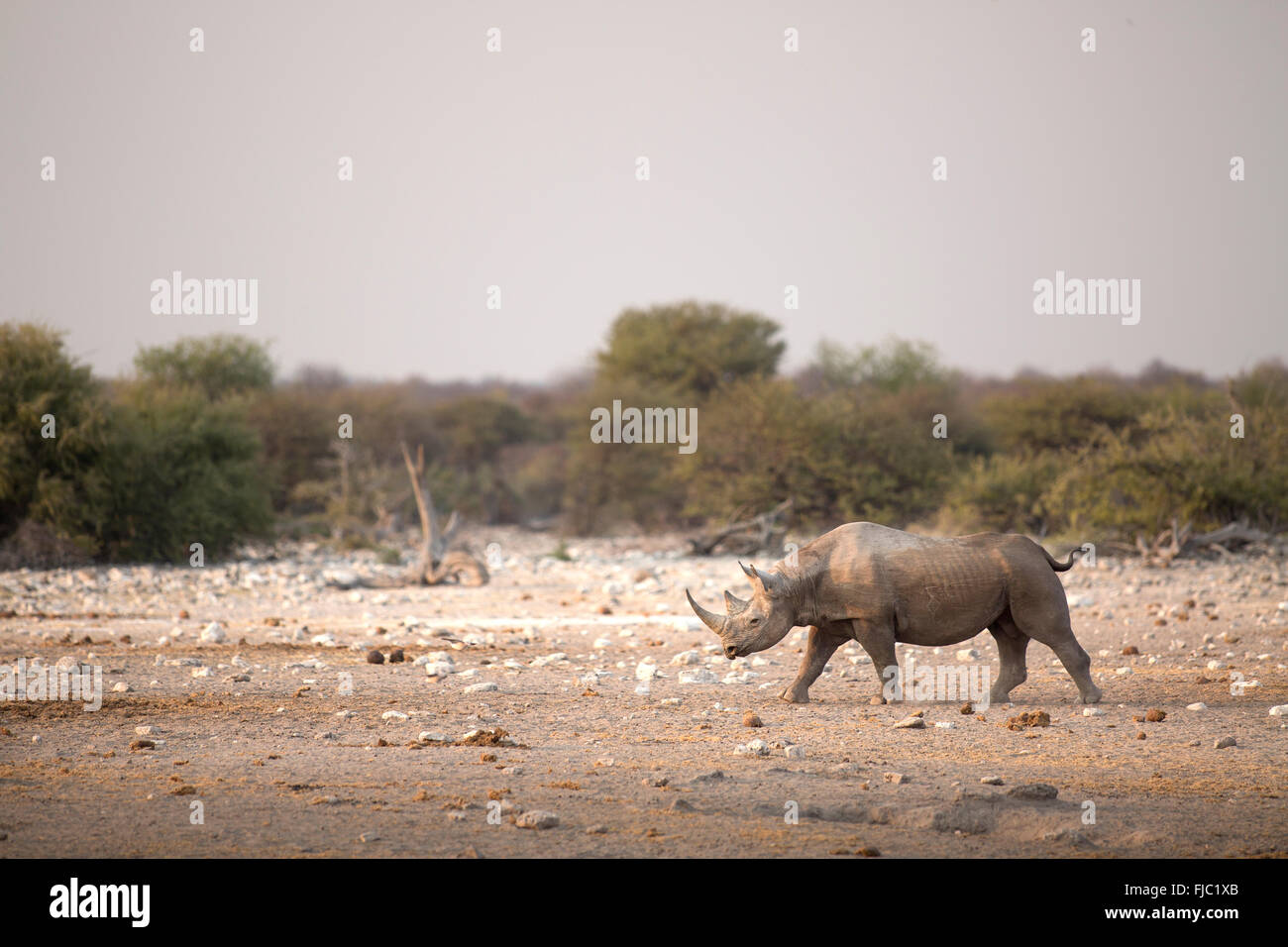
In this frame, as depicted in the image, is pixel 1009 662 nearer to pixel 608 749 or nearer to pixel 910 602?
pixel 910 602

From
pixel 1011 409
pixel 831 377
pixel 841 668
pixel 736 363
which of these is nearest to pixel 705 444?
pixel 1011 409

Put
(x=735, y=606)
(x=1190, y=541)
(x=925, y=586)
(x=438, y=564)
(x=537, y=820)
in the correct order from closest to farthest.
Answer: (x=537, y=820) < (x=925, y=586) < (x=735, y=606) < (x=438, y=564) < (x=1190, y=541)

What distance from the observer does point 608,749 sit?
27.0 ft

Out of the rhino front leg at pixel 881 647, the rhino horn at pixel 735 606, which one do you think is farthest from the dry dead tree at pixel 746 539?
the rhino front leg at pixel 881 647

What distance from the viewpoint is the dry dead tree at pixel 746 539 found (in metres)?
28.0

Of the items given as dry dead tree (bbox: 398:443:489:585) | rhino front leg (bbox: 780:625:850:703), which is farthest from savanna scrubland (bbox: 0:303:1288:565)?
rhino front leg (bbox: 780:625:850:703)

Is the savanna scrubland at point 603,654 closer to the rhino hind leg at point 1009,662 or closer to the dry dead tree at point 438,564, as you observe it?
the rhino hind leg at point 1009,662

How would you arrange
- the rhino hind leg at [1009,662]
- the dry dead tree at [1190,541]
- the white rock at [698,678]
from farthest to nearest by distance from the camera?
1. the dry dead tree at [1190,541]
2. the white rock at [698,678]
3. the rhino hind leg at [1009,662]

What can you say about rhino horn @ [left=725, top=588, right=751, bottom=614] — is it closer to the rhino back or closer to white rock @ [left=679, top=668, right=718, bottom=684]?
the rhino back

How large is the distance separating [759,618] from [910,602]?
120 cm

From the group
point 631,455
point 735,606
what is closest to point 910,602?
point 735,606

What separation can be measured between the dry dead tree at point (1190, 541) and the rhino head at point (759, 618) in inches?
581

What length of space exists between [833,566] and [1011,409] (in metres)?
30.2

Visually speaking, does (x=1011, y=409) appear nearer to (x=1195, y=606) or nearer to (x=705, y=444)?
(x=705, y=444)
